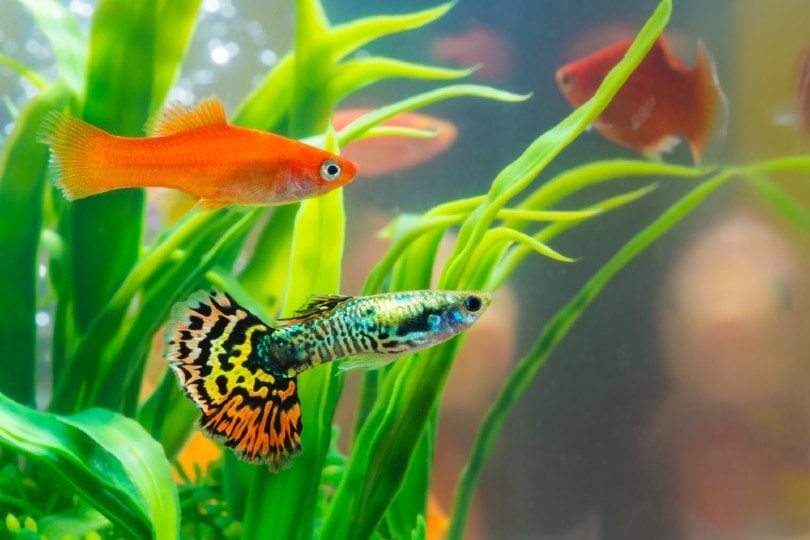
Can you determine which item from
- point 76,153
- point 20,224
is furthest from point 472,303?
point 20,224

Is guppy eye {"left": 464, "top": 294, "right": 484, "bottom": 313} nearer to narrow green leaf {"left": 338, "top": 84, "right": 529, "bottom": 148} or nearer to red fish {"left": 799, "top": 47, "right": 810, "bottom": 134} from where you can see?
narrow green leaf {"left": 338, "top": 84, "right": 529, "bottom": 148}

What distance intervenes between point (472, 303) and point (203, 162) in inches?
21.7

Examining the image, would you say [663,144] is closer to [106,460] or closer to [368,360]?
[368,360]

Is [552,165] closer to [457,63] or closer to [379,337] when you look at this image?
[457,63]

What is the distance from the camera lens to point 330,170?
1.21 meters

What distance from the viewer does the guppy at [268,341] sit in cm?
112

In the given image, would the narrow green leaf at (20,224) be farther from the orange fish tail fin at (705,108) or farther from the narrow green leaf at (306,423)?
the orange fish tail fin at (705,108)

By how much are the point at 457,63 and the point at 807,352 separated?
158cm

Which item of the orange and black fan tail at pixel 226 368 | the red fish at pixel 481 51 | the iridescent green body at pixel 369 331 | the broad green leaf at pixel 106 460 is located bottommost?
the broad green leaf at pixel 106 460

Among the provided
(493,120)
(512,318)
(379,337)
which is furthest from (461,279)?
(493,120)

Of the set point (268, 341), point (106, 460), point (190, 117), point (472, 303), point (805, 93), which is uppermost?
point (805, 93)

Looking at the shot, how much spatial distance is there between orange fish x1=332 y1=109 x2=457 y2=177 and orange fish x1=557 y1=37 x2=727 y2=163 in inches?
21.1

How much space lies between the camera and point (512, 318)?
7.72 ft

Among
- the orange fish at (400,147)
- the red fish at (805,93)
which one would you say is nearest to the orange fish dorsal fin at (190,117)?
the orange fish at (400,147)
